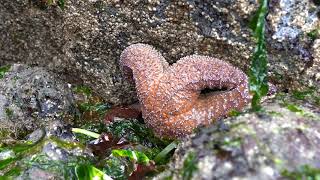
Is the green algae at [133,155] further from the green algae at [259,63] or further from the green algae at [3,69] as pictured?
the green algae at [3,69]

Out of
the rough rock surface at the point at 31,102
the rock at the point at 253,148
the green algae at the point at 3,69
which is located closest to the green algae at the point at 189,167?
the rock at the point at 253,148

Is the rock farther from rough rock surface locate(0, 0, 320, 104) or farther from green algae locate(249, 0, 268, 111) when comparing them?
rough rock surface locate(0, 0, 320, 104)

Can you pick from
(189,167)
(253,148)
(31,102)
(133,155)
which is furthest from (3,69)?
(253,148)

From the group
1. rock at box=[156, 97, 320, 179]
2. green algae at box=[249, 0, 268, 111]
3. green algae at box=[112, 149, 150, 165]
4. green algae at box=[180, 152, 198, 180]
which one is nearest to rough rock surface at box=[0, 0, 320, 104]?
green algae at box=[249, 0, 268, 111]

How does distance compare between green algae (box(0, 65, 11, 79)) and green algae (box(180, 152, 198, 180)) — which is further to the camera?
green algae (box(0, 65, 11, 79))

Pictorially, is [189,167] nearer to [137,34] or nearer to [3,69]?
[137,34]

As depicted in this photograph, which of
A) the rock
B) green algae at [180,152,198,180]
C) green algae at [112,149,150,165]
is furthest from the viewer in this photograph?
green algae at [112,149,150,165]
